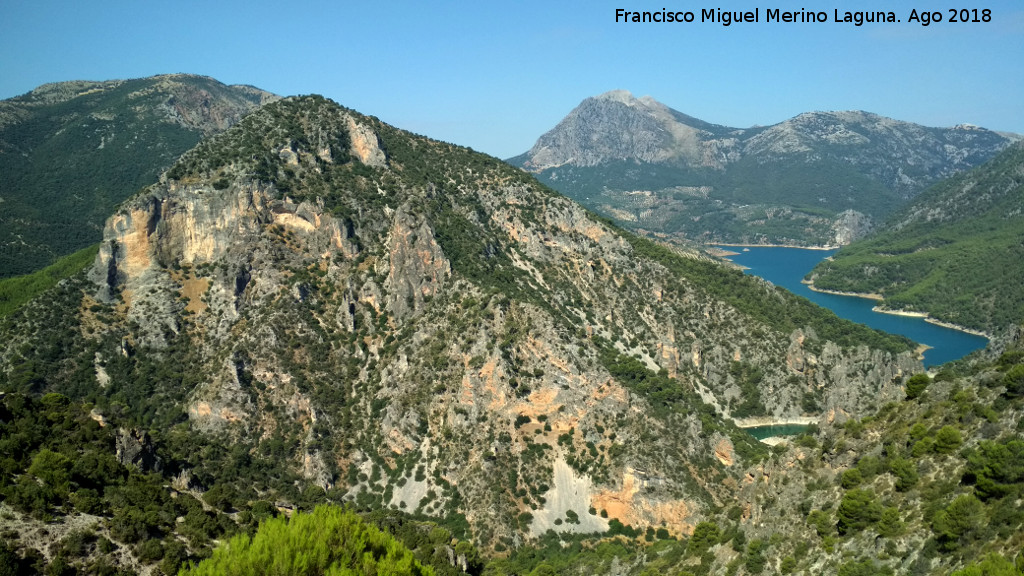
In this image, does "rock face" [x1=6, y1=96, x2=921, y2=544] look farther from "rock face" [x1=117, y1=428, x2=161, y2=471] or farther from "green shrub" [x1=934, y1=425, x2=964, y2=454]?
"rock face" [x1=117, y1=428, x2=161, y2=471]

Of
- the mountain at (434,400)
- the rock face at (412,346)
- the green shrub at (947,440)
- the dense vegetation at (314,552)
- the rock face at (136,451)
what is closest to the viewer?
the dense vegetation at (314,552)

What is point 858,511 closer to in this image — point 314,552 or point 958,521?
point 958,521

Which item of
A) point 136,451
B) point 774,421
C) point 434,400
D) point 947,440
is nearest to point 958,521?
point 947,440

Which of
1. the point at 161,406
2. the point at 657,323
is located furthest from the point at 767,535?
the point at 657,323

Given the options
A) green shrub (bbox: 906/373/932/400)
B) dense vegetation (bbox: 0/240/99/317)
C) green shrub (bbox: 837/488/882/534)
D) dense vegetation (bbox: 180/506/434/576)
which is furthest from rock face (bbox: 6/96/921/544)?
dense vegetation (bbox: 180/506/434/576)

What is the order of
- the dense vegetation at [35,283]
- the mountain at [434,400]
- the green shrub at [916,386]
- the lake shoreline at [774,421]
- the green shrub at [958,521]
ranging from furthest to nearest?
the lake shoreline at [774,421]
the dense vegetation at [35,283]
the green shrub at [916,386]
the mountain at [434,400]
the green shrub at [958,521]

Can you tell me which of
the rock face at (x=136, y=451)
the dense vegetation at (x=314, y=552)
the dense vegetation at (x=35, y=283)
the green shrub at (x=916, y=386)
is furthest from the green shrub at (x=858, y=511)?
the dense vegetation at (x=35, y=283)

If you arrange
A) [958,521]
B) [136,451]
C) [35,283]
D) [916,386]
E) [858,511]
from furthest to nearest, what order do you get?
[35,283]
[136,451]
[916,386]
[858,511]
[958,521]

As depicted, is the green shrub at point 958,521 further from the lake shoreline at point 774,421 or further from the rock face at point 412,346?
the lake shoreline at point 774,421

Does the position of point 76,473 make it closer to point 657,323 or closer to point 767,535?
point 767,535
